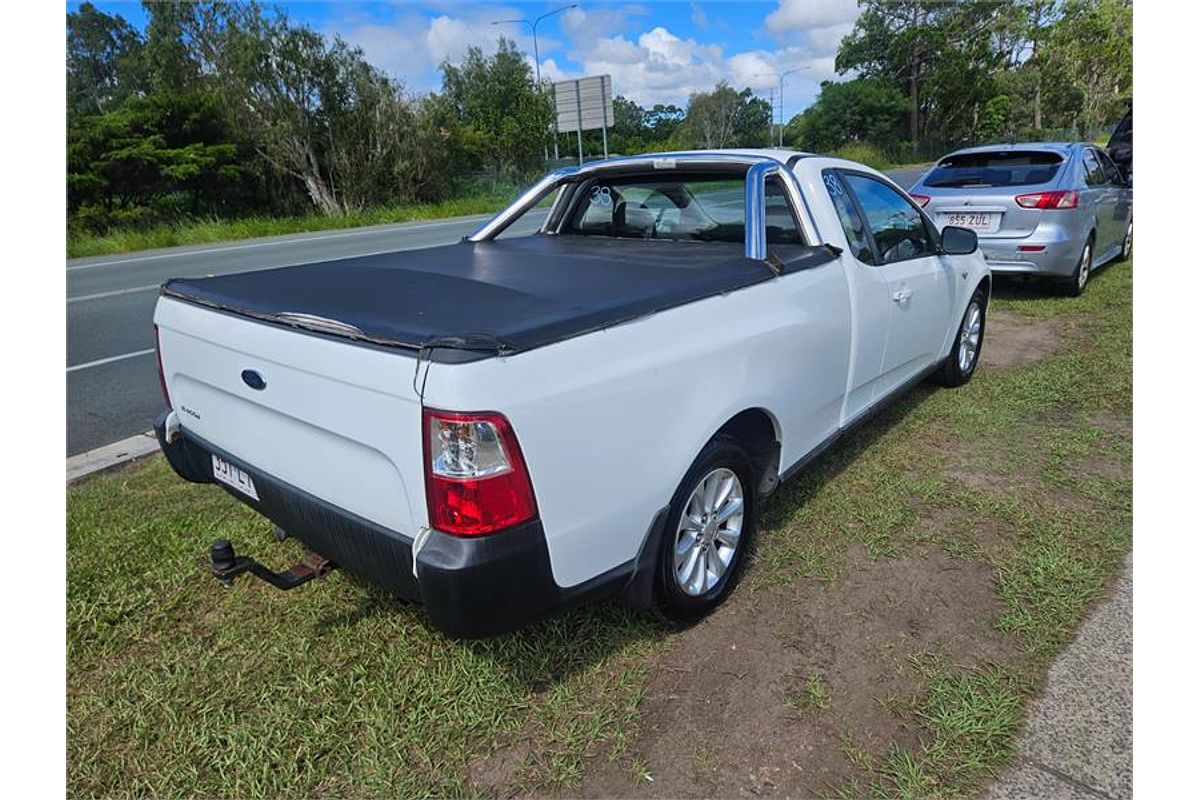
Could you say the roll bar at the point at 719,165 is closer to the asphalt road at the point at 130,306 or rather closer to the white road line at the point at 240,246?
the asphalt road at the point at 130,306

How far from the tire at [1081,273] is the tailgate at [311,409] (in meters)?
8.15

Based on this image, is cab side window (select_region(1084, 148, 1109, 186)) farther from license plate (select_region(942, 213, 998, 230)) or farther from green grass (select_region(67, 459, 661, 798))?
green grass (select_region(67, 459, 661, 798))

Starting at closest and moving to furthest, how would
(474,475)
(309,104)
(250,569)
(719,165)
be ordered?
1. (474,475)
2. (250,569)
3. (719,165)
4. (309,104)

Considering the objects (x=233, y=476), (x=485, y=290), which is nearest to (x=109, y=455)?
(x=233, y=476)

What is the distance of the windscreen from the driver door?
47 cm

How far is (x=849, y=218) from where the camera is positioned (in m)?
3.64

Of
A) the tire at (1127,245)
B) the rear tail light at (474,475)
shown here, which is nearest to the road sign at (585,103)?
the tire at (1127,245)

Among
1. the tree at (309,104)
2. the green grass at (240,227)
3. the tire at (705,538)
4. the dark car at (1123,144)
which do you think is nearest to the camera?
the tire at (705,538)

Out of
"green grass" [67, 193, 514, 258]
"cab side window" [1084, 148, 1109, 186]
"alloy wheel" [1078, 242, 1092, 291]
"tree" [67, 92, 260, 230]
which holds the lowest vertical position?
"alloy wheel" [1078, 242, 1092, 291]

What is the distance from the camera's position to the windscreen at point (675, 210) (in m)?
3.64

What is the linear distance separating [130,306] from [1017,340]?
984cm

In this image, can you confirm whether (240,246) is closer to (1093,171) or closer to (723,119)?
(1093,171)

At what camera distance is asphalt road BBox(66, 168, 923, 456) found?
5172 mm

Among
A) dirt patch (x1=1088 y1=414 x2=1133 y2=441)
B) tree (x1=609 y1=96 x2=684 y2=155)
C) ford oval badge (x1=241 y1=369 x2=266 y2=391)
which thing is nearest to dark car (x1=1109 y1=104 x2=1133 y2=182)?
dirt patch (x1=1088 y1=414 x2=1133 y2=441)
